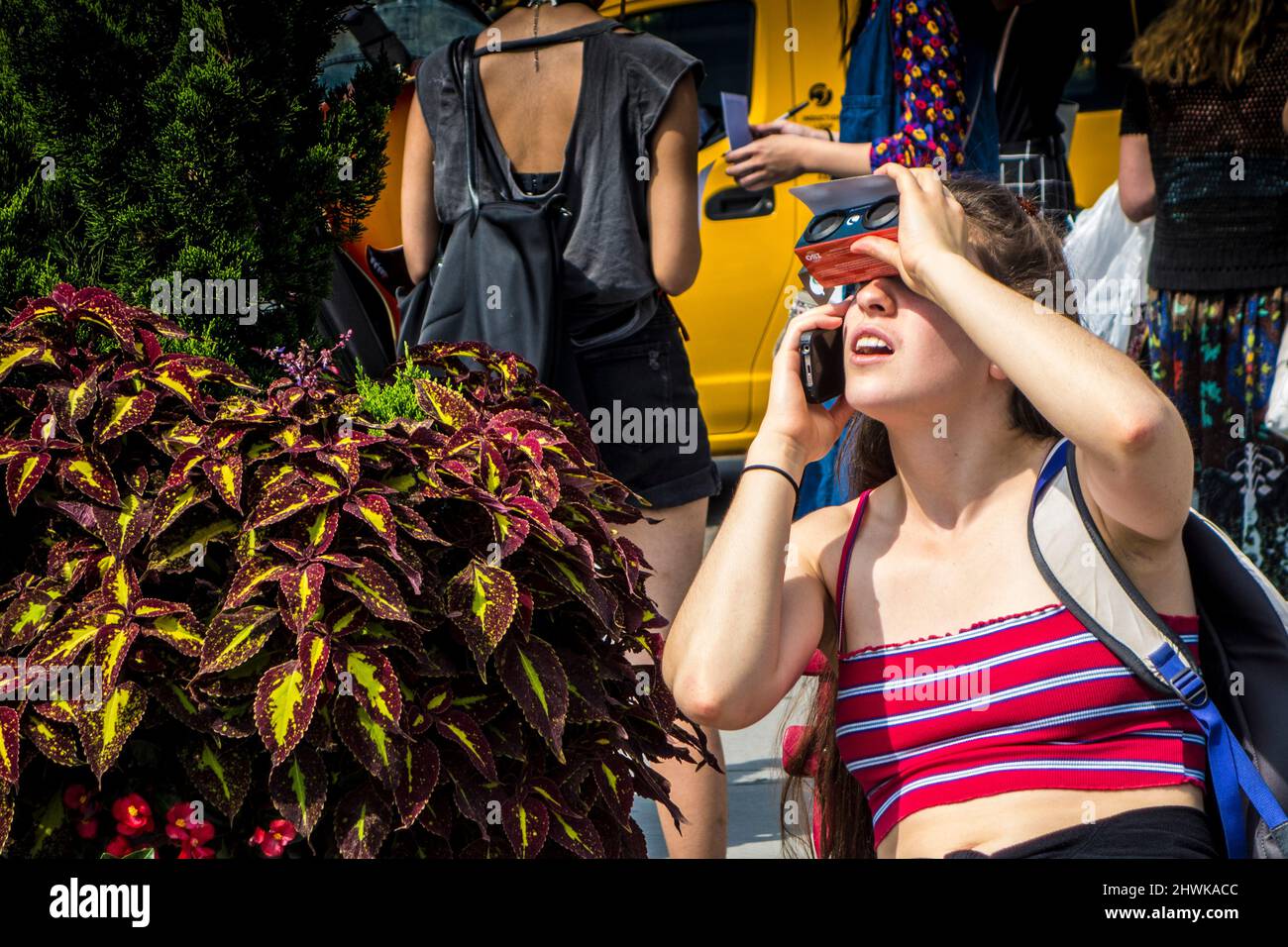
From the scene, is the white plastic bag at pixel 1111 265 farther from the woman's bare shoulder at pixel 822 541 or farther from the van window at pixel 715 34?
the woman's bare shoulder at pixel 822 541

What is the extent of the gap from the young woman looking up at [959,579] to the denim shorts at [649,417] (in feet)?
3.26

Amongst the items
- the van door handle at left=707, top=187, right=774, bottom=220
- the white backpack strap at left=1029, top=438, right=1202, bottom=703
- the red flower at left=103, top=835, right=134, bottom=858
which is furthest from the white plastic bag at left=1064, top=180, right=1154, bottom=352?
the red flower at left=103, top=835, right=134, bottom=858

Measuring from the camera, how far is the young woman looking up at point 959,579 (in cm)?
200

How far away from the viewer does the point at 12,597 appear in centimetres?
206

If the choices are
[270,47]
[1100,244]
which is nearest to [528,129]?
[270,47]

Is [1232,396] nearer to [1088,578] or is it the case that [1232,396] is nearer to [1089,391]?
[1088,578]

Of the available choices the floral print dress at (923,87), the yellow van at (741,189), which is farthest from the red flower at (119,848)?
the yellow van at (741,189)

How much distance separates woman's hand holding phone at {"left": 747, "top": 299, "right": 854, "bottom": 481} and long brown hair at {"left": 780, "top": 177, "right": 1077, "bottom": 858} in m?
0.25

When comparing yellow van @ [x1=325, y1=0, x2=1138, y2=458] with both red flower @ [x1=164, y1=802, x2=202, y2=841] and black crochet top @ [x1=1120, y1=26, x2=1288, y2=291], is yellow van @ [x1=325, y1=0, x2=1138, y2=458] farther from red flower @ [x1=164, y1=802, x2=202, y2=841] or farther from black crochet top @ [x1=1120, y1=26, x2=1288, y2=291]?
red flower @ [x1=164, y1=802, x2=202, y2=841]

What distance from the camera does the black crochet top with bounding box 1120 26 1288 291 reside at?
4.20 meters

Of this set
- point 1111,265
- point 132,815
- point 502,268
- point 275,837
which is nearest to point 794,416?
point 275,837

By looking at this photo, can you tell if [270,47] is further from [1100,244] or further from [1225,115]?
[1100,244]

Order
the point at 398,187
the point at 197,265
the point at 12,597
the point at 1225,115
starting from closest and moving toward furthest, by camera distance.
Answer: the point at 12,597 < the point at 197,265 < the point at 1225,115 < the point at 398,187
